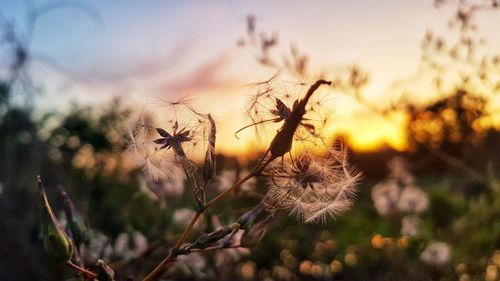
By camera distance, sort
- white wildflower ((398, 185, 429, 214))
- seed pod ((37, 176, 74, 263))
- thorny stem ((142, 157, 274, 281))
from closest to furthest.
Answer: thorny stem ((142, 157, 274, 281)) → seed pod ((37, 176, 74, 263)) → white wildflower ((398, 185, 429, 214))

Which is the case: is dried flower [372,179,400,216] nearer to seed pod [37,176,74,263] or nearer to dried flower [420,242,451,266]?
dried flower [420,242,451,266]

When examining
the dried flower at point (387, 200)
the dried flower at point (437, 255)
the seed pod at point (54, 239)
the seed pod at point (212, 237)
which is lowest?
the seed pod at point (54, 239)

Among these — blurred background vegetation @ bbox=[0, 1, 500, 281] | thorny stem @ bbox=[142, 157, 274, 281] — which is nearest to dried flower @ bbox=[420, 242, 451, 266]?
blurred background vegetation @ bbox=[0, 1, 500, 281]

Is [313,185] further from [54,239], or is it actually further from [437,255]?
[437,255]

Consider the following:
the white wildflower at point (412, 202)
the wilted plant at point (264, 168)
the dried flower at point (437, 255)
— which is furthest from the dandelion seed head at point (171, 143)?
the white wildflower at point (412, 202)

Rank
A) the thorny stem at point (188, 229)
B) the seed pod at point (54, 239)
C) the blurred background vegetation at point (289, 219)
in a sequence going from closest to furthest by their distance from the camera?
the thorny stem at point (188, 229)
the seed pod at point (54, 239)
the blurred background vegetation at point (289, 219)

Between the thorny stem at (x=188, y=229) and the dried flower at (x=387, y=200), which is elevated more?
the dried flower at (x=387, y=200)

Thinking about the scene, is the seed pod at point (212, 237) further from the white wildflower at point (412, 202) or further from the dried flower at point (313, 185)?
the white wildflower at point (412, 202)
